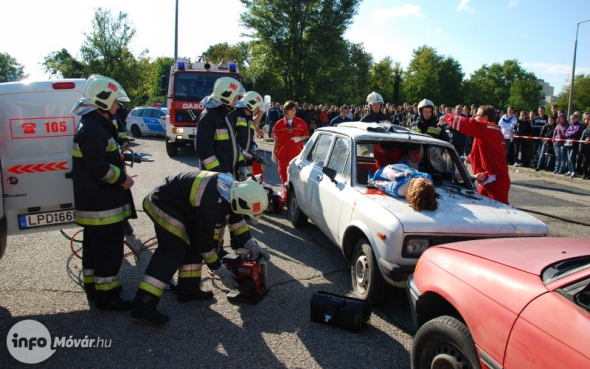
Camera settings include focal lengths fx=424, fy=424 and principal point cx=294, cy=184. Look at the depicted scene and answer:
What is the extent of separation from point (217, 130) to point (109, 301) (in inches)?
93.2

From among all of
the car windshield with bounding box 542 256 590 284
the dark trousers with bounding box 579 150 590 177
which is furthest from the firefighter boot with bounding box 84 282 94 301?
the dark trousers with bounding box 579 150 590 177

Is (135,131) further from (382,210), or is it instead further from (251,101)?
(382,210)

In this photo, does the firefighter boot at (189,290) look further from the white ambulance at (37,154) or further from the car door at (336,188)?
the car door at (336,188)

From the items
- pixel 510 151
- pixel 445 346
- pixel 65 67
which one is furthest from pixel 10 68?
pixel 445 346

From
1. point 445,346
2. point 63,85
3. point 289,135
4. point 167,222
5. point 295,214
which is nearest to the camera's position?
point 445,346

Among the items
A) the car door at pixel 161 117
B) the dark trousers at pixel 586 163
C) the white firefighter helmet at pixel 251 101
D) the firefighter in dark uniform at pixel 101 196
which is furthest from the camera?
the car door at pixel 161 117

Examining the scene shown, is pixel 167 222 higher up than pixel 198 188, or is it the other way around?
pixel 198 188

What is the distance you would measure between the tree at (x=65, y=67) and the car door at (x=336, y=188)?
30.1m

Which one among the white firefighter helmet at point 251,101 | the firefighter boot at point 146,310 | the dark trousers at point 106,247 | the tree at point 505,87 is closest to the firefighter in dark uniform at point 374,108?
the white firefighter helmet at point 251,101

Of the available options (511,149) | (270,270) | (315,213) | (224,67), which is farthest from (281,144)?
(511,149)

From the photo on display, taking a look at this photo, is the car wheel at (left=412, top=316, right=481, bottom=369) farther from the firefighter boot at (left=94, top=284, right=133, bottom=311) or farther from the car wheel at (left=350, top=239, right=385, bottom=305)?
the firefighter boot at (left=94, top=284, right=133, bottom=311)

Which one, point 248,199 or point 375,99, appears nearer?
point 248,199

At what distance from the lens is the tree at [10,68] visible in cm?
6080

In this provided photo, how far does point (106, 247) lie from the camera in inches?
151
